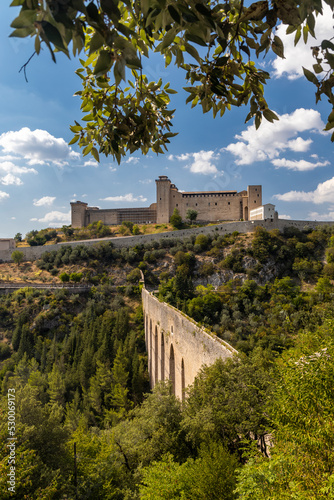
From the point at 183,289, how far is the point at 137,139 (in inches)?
1007

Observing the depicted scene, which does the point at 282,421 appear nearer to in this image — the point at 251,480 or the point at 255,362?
the point at 251,480

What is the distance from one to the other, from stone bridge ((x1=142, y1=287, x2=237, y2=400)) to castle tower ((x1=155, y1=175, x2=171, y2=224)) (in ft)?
108

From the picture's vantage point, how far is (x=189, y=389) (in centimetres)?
952

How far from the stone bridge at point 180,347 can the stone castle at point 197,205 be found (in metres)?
33.1

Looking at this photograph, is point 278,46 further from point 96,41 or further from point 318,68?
point 96,41

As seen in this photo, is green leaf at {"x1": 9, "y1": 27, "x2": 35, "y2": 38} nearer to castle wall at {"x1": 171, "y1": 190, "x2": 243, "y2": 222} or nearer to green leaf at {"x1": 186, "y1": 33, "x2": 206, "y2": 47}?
green leaf at {"x1": 186, "y1": 33, "x2": 206, "y2": 47}

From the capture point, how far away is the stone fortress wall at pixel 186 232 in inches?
1516

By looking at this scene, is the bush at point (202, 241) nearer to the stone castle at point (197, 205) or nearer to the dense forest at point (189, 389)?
the dense forest at point (189, 389)

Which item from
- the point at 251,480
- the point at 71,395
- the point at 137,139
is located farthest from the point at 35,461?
the point at 71,395

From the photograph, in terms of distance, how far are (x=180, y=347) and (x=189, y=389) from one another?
3.33 m

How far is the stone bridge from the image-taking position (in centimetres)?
922

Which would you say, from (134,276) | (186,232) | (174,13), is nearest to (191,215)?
(186,232)

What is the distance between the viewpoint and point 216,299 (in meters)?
25.2

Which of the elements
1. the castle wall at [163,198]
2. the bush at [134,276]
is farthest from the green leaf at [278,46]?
the castle wall at [163,198]
